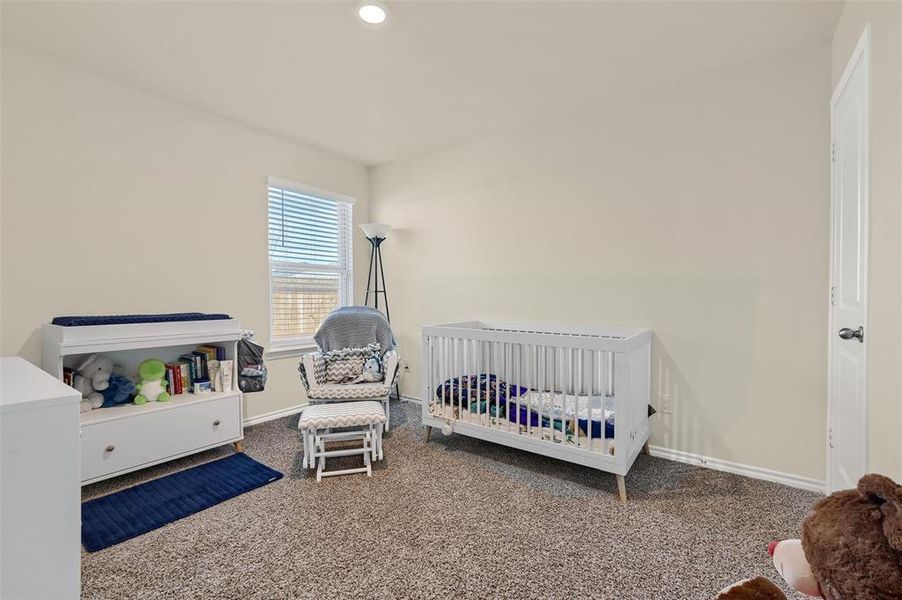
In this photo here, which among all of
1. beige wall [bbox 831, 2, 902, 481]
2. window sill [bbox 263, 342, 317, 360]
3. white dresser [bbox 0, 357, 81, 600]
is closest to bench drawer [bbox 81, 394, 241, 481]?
window sill [bbox 263, 342, 317, 360]

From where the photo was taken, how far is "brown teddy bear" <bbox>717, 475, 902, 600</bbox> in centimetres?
63

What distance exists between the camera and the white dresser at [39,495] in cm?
94

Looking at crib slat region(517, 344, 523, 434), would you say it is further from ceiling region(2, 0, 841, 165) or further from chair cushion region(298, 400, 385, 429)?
ceiling region(2, 0, 841, 165)

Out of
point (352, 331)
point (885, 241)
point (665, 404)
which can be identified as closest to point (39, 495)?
point (352, 331)

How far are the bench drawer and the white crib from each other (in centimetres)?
134

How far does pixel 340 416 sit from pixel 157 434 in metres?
1.08

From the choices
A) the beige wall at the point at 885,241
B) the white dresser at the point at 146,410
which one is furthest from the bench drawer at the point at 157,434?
the beige wall at the point at 885,241

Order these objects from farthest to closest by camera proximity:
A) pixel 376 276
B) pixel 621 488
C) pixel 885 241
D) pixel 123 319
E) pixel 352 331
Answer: pixel 376 276 → pixel 352 331 → pixel 123 319 → pixel 621 488 → pixel 885 241

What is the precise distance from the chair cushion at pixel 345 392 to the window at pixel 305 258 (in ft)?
2.92

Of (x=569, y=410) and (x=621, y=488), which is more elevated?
(x=569, y=410)

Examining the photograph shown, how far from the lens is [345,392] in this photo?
292 cm

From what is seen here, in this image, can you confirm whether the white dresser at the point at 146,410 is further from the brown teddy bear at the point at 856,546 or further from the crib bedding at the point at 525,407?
the brown teddy bear at the point at 856,546

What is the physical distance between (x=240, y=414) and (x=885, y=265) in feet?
11.1

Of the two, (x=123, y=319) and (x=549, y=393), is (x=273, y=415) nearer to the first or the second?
(x=123, y=319)
